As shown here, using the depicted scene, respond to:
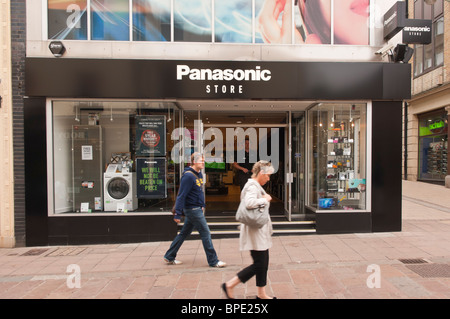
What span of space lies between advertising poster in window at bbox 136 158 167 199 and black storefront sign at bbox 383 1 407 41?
5.73 metres

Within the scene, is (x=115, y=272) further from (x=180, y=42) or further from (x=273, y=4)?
(x=273, y=4)

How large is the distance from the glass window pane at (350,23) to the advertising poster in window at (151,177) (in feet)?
16.4

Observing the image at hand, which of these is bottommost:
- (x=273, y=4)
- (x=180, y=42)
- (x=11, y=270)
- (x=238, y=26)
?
(x=11, y=270)

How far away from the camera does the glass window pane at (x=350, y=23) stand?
6.91m

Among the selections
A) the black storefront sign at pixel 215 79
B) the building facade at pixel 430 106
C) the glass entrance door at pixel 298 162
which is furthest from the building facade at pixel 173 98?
the building facade at pixel 430 106

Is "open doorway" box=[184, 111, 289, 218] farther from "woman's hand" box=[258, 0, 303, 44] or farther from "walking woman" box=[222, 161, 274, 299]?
"walking woman" box=[222, 161, 274, 299]

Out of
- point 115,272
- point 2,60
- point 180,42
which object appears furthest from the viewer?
point 180,42

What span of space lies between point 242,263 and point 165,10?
5.58m

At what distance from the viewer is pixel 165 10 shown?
6.74 m

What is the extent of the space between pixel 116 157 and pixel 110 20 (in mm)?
3060

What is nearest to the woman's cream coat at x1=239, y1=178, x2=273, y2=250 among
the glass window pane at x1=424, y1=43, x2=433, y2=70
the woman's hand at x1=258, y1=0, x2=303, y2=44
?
the woman's hand at x1=258, y1=0, x2=303, y2=44

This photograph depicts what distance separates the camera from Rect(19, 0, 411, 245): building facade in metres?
6.28

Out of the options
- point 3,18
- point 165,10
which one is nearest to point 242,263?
point 165,10

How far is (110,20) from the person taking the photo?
6641 mm
